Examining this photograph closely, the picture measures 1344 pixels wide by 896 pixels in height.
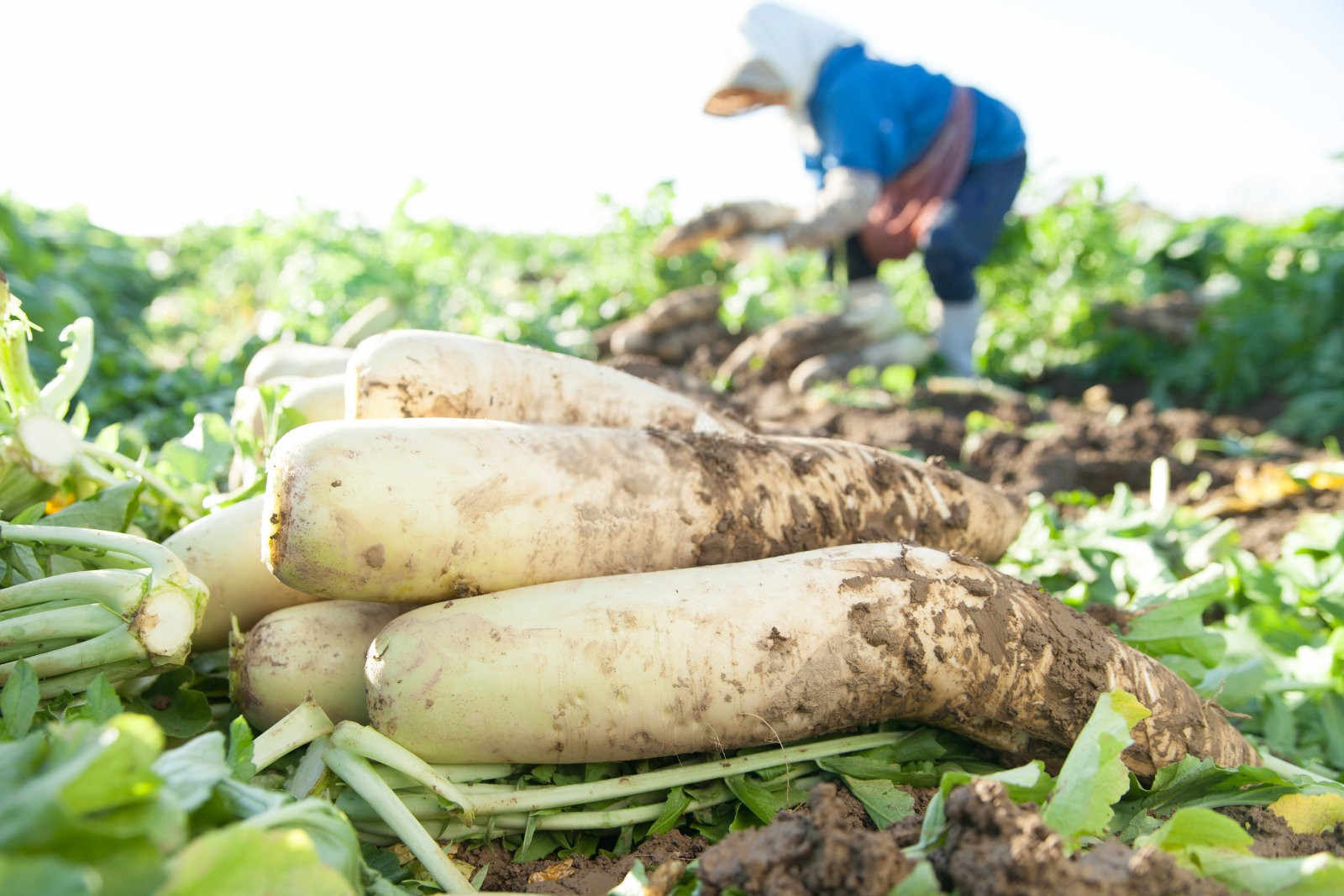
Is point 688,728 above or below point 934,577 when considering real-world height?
below

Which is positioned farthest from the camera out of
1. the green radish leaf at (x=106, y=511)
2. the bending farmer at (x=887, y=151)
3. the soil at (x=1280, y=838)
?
the bending farmer at (x=887, y=151)

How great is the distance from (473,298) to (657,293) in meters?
2.76

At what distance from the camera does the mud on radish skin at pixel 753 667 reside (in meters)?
1.67

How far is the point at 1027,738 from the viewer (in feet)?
6.23

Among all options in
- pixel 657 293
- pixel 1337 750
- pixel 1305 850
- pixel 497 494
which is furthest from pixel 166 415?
pixel 657 293

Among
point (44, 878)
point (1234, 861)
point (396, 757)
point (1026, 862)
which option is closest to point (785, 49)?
point (396, 757)

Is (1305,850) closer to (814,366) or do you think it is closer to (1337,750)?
Answer: (1337,750)

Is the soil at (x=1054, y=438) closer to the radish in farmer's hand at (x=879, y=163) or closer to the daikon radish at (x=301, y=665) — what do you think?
the radish in farmer's hand at (x=879, y=163)

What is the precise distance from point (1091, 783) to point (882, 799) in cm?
48

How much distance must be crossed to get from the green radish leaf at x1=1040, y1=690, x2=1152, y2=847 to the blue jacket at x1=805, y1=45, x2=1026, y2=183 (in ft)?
19.9

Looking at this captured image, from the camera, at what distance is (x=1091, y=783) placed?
53.2 inches

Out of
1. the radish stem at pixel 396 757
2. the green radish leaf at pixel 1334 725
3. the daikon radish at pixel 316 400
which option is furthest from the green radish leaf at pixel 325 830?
the green radish leaf at pixel 1334 725

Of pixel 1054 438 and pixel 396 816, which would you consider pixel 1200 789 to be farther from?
pixel 1054 438

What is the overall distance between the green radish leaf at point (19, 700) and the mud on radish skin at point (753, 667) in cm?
53
